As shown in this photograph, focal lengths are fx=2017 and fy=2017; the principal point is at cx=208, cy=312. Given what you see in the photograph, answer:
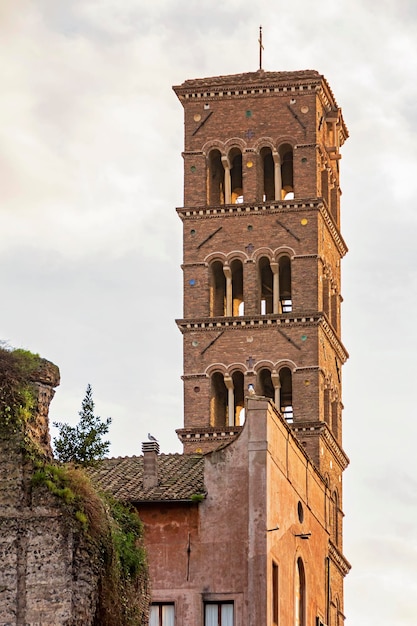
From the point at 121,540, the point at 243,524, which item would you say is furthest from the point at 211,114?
the point at 121,540

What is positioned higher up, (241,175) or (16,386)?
(241,175)

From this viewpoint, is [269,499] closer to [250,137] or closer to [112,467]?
[112,467]

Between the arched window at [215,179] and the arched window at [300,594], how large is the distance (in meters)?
26.8

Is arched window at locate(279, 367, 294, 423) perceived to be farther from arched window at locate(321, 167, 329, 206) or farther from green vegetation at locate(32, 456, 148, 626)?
green vegetation at locate(32, 456, 148, 626)

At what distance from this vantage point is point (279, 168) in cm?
6981

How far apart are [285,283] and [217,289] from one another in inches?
Result: 92.5

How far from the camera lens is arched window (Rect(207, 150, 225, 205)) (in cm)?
7031

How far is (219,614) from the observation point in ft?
136

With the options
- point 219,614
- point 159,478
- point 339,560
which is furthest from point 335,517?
point 219,614

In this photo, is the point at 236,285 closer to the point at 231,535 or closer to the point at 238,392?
the point at 238,392

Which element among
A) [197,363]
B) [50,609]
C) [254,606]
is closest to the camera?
[50,609]

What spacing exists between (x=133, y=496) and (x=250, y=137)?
96.9 feet

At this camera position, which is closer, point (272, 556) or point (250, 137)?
point (272, 556)

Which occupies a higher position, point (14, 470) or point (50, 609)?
point (14, 470)
